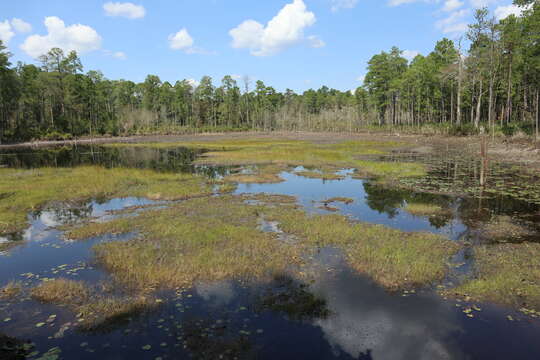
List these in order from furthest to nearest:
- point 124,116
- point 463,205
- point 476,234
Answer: point 124,116
point 463,205
point 476,234

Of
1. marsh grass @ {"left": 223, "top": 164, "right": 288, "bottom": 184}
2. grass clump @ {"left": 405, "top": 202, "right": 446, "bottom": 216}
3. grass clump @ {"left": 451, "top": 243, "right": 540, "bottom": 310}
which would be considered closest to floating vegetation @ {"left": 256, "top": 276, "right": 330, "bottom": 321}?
grass clump @ {"left": 451, "top": 243, "right": 540, "bottom": 310}

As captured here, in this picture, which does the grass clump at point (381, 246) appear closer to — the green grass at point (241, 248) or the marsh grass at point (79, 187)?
the green grass at point (241, 248)

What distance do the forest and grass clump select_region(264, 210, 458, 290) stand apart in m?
37.7

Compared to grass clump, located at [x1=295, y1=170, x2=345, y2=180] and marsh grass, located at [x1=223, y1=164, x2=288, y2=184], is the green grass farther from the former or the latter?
grass clump, located at [x1=295, y1=170, x2=345, y2=180]

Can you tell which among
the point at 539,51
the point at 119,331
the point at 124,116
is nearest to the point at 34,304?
the point at 119,331

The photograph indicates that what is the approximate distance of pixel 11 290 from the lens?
964cm

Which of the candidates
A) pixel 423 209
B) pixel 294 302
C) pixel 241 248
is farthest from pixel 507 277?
pixel 241 248

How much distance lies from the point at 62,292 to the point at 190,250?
4105 millimetres

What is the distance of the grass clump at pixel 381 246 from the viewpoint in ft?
33.5

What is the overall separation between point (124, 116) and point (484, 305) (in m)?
116

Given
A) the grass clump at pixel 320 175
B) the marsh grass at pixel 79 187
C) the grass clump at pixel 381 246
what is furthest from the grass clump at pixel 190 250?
the grass clump at pixel 320 175

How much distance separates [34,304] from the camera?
29.4 ft

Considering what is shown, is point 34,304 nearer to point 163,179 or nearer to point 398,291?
point 398,291

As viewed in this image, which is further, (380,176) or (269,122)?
(269,122)
